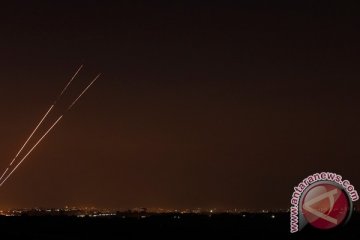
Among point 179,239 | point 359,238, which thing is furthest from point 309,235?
point 179,239

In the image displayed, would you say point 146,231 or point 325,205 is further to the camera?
point 146,231

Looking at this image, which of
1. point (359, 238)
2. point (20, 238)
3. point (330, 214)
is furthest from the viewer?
point (359, 238)

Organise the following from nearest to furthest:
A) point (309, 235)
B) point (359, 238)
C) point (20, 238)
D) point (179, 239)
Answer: point (309, 235) → point (20, 238) → point (359, 238) → point (179, 239)

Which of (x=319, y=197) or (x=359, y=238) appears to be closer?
(x=319, y=197)

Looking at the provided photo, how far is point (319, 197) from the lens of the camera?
86.2 ft

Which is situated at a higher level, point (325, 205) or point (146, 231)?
point (146, 231)

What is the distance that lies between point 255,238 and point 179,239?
770cm

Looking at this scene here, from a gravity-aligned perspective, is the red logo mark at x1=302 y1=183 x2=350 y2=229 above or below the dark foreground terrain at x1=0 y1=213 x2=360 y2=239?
below

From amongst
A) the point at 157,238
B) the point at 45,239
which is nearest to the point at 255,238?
the point at 157,238

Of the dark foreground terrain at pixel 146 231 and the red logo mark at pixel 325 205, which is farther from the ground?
the dark foreground terrain at pixel 146 231

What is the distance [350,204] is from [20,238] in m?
28.5

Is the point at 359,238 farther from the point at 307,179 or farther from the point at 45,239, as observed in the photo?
the point at 307,179

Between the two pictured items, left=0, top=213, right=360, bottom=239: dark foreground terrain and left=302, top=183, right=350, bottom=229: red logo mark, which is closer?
left=302, top=183, right=350, bottom=229: red logo mark

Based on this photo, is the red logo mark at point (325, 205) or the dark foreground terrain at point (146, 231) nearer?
the red logo mark at point (325, 205)
